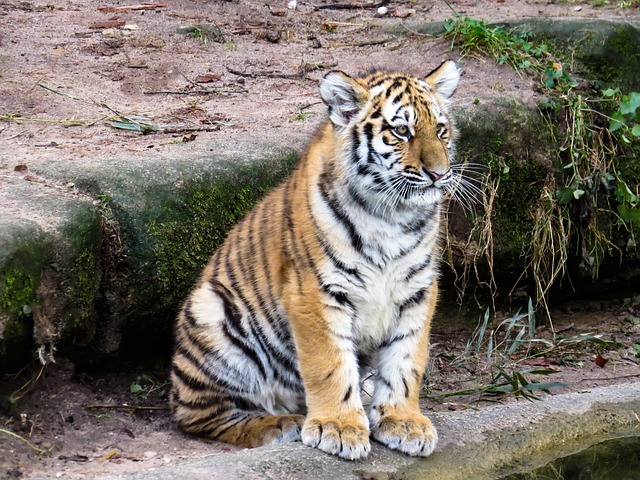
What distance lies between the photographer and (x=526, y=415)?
3.98m

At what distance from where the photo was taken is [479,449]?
12.3 ft

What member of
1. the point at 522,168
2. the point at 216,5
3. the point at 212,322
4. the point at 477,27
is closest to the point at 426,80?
the point at 212,322

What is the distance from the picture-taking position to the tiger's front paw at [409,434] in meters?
3.67

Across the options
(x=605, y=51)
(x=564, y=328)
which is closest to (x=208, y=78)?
(x=605, y=51)

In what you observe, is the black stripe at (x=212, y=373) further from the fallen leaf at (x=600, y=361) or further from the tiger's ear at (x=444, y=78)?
the fallen leaf at (x=600, y=361)

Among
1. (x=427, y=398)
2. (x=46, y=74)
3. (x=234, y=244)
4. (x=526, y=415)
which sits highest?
(x=46, y=74)

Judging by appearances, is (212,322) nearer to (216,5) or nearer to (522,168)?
(522,168)

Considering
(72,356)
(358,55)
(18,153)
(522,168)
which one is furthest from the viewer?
(358,55)

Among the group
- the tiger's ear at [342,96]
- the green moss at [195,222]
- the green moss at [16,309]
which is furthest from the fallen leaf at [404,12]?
the green moss at [16,309]

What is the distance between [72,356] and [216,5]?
14.4 ft

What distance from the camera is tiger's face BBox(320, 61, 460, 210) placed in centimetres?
385

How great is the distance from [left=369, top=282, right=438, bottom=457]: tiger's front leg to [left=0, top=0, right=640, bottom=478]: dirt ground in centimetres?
73

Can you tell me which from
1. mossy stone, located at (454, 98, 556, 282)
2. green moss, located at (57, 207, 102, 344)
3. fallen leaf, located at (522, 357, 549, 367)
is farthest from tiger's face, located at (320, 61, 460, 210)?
fallen leaf, located at (522, 357, 549, 367)

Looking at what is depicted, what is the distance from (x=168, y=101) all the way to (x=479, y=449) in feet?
11.2
